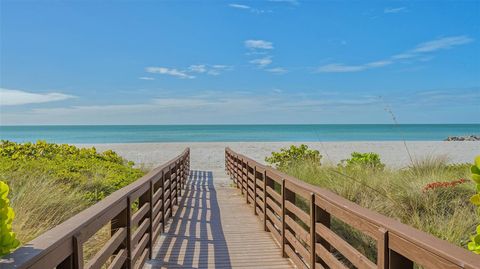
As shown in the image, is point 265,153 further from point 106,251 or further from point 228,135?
point 228,135

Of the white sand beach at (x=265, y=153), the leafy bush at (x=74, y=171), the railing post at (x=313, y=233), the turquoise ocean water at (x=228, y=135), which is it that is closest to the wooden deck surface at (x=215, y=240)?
the railing post at (x=313, y=233)

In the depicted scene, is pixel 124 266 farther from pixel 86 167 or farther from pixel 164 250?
pixel 86 167

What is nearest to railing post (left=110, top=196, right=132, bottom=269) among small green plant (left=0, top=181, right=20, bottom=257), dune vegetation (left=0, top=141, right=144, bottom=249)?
dune vegetation (left=0, top=141, right=144, bottom=249)

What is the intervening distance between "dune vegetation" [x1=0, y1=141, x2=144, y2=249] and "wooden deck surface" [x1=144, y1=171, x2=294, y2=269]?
1.29 m

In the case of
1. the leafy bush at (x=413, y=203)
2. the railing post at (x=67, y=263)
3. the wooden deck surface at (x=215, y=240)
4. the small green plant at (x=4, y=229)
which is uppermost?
the small green plant at (x=4, y=229)

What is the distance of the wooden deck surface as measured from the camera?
16.3ft

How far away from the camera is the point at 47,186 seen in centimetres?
627

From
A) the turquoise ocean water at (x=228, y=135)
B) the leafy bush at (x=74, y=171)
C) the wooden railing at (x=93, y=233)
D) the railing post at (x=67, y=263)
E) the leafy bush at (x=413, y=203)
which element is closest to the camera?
the wooden railing at (x=93, y=233)

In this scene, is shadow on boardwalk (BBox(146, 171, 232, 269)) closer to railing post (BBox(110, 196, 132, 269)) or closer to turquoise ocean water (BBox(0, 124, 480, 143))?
railing post (BBox(110, 196, 132, 269))

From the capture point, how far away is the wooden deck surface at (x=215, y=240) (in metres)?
4.97

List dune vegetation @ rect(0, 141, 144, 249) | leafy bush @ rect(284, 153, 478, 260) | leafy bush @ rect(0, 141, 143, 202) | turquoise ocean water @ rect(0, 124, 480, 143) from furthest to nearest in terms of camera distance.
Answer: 1. turquoise ocean water @ rect(0, 124, 480, 143)
2. leafy bush @ rect(0, 141, 143, 202)
3. dune vegetation @ rect(0, 141, 144, 249)
4. leafy bush @ rect(284, 153, 478, 260)

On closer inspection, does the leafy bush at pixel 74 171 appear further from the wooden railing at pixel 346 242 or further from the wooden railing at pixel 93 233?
the wooden railing at pixel 346 242

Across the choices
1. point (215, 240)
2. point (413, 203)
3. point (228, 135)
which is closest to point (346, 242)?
point (413, 203)

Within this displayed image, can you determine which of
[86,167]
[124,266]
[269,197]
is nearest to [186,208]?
[86,167]
